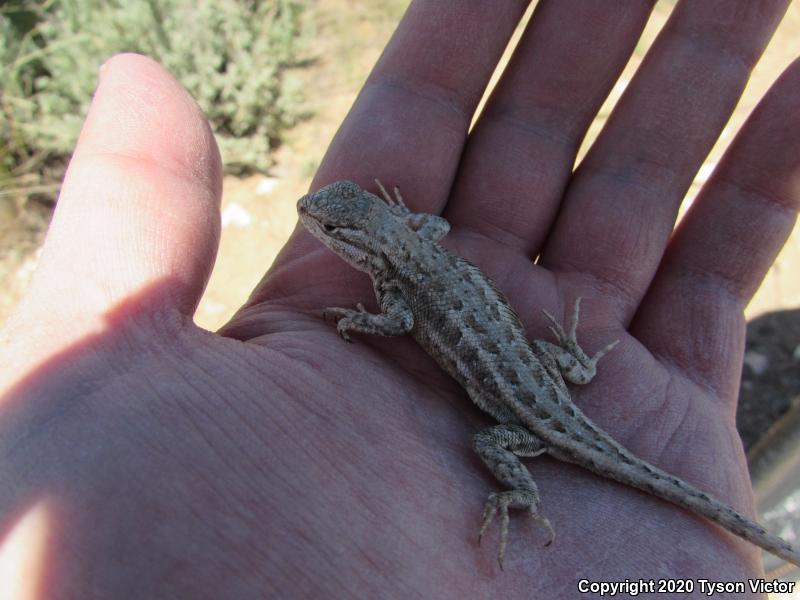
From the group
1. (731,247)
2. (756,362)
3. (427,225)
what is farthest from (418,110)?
(756,362)

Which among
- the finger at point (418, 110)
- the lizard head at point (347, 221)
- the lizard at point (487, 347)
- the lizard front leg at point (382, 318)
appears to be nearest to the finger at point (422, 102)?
the finger at point (418, 110)

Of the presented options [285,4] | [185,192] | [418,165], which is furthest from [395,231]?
[285,4]

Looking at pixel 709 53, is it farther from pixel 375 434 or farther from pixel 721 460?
pixel 375 434

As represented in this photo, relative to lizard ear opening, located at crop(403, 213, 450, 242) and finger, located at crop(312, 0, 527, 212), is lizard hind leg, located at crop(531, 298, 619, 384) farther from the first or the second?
finger, located at crop(312, 0, 527, 212)

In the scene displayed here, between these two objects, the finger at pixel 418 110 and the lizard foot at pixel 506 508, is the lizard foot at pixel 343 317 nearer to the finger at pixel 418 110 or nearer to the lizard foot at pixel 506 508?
the finger at pixel 418 110

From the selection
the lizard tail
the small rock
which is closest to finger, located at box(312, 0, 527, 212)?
the lizard tail
